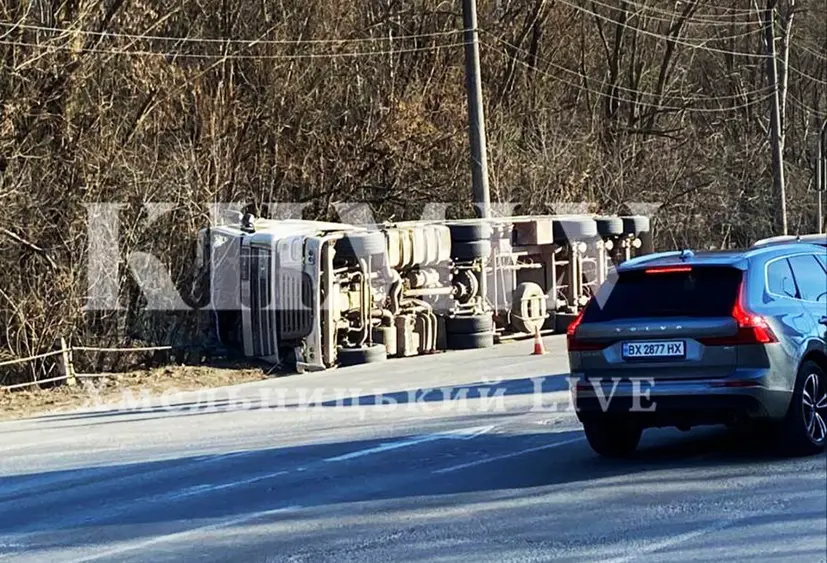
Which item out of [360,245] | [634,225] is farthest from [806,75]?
[360,245]

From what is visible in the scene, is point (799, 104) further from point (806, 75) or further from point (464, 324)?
point (464, 324)

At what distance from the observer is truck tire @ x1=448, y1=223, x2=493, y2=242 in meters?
21.3

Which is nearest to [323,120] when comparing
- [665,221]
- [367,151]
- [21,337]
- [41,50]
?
[367,151]

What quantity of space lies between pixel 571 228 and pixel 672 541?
16225mm

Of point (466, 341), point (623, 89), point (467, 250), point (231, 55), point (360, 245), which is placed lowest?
point (466, 341)

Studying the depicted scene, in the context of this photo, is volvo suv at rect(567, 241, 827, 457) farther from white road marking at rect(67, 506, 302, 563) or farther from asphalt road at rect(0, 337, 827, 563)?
white road marking at rect(67, 506, 302, 563)

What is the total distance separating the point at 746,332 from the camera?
30.3ft

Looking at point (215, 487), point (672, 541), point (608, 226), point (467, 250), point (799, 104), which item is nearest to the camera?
point (672, 541)

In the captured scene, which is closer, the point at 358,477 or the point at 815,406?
the point at 815,406

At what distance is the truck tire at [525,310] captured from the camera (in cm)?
2281

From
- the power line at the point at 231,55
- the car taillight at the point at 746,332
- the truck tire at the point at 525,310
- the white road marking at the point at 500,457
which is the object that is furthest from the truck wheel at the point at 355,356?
the car taillight at the point at 746,332

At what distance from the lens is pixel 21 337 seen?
20.5 metres

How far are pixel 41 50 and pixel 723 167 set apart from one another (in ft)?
85.3

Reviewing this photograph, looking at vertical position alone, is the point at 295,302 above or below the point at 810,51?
below
